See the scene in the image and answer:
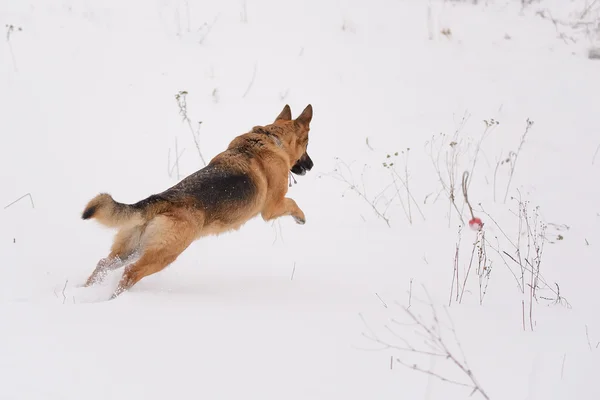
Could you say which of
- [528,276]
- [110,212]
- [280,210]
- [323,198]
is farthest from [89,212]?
[528,276]

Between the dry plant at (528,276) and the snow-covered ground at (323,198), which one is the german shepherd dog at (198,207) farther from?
the dry plant at (528,276)

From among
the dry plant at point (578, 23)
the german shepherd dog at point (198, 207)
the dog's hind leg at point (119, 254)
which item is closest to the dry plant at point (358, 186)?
the german shepherd dog at point (198, 207)

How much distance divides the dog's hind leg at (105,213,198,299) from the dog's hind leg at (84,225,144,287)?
0.12 m

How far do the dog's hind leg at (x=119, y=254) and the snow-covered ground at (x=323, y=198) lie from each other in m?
0.15

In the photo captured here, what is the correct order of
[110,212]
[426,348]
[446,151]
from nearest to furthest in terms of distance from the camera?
1. [426,348]
2. [110,212]
3. [446,151]

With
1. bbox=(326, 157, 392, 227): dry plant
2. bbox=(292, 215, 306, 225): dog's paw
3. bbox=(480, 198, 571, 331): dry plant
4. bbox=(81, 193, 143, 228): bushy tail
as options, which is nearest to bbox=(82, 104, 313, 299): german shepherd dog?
bbox=(81, 193, 143, 228): bushy tail

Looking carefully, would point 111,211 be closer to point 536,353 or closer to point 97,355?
point 97,355

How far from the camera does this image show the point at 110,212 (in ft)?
13.2

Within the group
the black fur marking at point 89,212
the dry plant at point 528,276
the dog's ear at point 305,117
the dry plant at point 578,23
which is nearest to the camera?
the black fur marking at point 89,212

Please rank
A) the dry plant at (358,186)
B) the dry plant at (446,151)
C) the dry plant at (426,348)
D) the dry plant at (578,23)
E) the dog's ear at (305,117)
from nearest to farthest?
the dry plant at (426,348) → the dog's ear at (305,117) → the dry plant at (358,186) → the dry plant at (446,151) → the dry plant at (578,23)

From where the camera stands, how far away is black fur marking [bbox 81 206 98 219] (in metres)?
3.87

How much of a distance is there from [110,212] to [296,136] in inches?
98.2

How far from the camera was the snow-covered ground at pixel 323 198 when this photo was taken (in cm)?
293

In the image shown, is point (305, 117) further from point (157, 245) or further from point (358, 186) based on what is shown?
point (157, 245)
